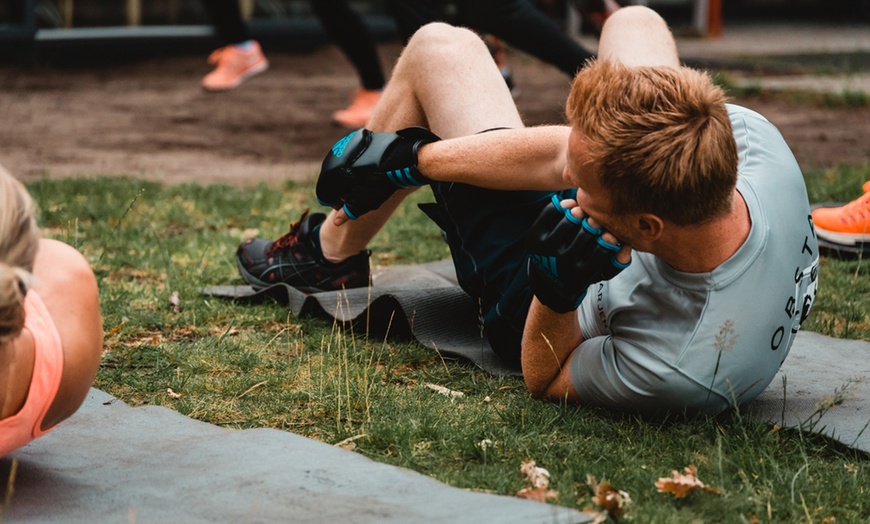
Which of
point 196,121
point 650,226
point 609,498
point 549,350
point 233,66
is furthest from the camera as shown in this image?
point 233,66

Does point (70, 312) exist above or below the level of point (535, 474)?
above

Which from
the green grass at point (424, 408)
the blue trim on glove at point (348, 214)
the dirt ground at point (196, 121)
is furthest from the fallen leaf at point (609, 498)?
the dirt ground at point (196, 121)

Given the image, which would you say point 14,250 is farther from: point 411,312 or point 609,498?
point 411,312

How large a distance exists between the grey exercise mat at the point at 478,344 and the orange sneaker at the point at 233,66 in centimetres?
438

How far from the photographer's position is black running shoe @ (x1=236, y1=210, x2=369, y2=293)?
3.39 meters

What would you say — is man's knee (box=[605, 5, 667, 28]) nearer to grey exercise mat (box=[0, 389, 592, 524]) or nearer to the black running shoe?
the black running shoe

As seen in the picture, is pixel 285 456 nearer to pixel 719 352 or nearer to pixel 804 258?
pixel 719 352

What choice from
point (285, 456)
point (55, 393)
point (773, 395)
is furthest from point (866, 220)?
point (55, 393)

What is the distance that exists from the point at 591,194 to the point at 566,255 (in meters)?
0.13

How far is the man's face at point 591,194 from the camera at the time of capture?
211cm

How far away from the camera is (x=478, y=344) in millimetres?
2977

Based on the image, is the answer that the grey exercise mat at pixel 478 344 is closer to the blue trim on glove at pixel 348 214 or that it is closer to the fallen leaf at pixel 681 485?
the blue trim on glove at pixel 348 214

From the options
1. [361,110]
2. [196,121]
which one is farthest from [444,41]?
[196,121]

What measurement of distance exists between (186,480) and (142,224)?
2635mm
